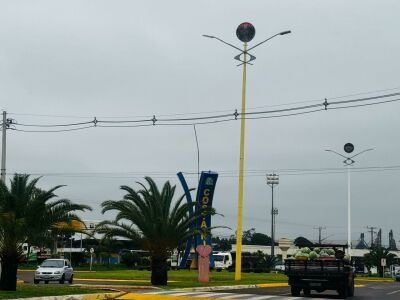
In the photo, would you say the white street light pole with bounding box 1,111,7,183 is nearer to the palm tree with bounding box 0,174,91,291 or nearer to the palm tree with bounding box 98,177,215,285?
the palm tree with bounding box 98,177,215,285

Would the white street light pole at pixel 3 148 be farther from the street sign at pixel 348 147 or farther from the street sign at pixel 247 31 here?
the street sign at pixel 348 147

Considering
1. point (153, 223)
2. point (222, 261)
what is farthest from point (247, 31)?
point (222, 261)

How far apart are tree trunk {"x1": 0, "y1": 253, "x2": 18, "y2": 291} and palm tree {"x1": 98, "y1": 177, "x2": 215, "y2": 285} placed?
22.3 feet

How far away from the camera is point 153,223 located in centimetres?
2966

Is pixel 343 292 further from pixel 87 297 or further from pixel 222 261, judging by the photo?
pixel 222 261

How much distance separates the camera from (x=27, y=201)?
23203 millimetres

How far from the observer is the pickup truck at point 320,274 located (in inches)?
967

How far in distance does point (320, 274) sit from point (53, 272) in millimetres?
16832

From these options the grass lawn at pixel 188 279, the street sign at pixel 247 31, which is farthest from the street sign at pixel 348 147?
the street sign at pixel 247 31

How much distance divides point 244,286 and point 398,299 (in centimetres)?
882

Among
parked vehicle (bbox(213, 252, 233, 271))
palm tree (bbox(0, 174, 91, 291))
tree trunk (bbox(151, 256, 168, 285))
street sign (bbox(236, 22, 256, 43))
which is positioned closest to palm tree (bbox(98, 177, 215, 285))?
tree trunk (bbox(151, 256, 168, 285))

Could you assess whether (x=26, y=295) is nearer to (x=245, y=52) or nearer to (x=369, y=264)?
(x=245, y=52)

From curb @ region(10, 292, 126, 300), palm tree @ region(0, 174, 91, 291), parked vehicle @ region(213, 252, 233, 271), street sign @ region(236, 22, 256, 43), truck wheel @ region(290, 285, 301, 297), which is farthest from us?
parked vehicle @ region(213, 252, 233, 271)

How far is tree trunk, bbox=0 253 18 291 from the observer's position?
2264cm
